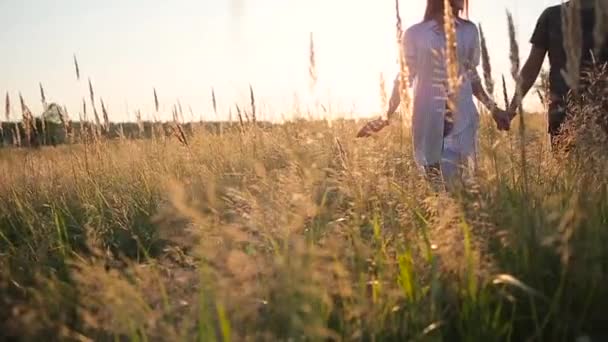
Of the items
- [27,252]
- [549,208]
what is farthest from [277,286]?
[27,252]

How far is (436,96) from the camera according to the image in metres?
3.45

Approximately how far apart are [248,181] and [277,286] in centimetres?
298

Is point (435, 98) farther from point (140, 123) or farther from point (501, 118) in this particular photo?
point (140, 123)

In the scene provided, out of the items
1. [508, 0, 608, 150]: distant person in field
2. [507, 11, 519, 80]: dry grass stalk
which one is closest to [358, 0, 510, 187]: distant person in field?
[508, 0, 608, 150]: distant person in field

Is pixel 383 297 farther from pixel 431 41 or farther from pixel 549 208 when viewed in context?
pixel 431 41

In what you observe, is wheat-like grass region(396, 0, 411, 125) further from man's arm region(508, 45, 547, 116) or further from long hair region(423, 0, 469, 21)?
man's arm region(508, 45, 547, 116)

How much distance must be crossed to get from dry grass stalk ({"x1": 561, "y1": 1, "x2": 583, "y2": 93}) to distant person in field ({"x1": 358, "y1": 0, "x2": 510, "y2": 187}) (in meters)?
1.11

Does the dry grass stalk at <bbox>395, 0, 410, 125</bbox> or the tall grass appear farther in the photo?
the dry grass stalk at <bbox>395, 0, 410, 125</bbox>

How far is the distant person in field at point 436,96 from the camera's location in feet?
11.0

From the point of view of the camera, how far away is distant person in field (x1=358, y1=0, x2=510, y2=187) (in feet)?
11.0

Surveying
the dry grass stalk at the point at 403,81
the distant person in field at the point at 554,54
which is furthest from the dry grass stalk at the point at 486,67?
the distant person in field at the point at 554,54

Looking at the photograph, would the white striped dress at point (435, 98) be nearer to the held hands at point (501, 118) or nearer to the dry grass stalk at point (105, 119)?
the held hands at point (501, 118)

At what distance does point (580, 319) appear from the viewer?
65.3 inches

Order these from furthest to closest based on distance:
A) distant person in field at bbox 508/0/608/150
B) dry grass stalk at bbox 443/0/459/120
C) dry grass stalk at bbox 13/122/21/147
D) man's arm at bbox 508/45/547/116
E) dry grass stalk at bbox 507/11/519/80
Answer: dry grass stalk at bbox 13/122/21/147 → man's arm at bbox 508/45/547/116 → distant person in field at bbox 508/0/608/150 → dry grass stalk at bbox 507/11/519/80 → dry grass stalk at bbox 443/0/459/120
